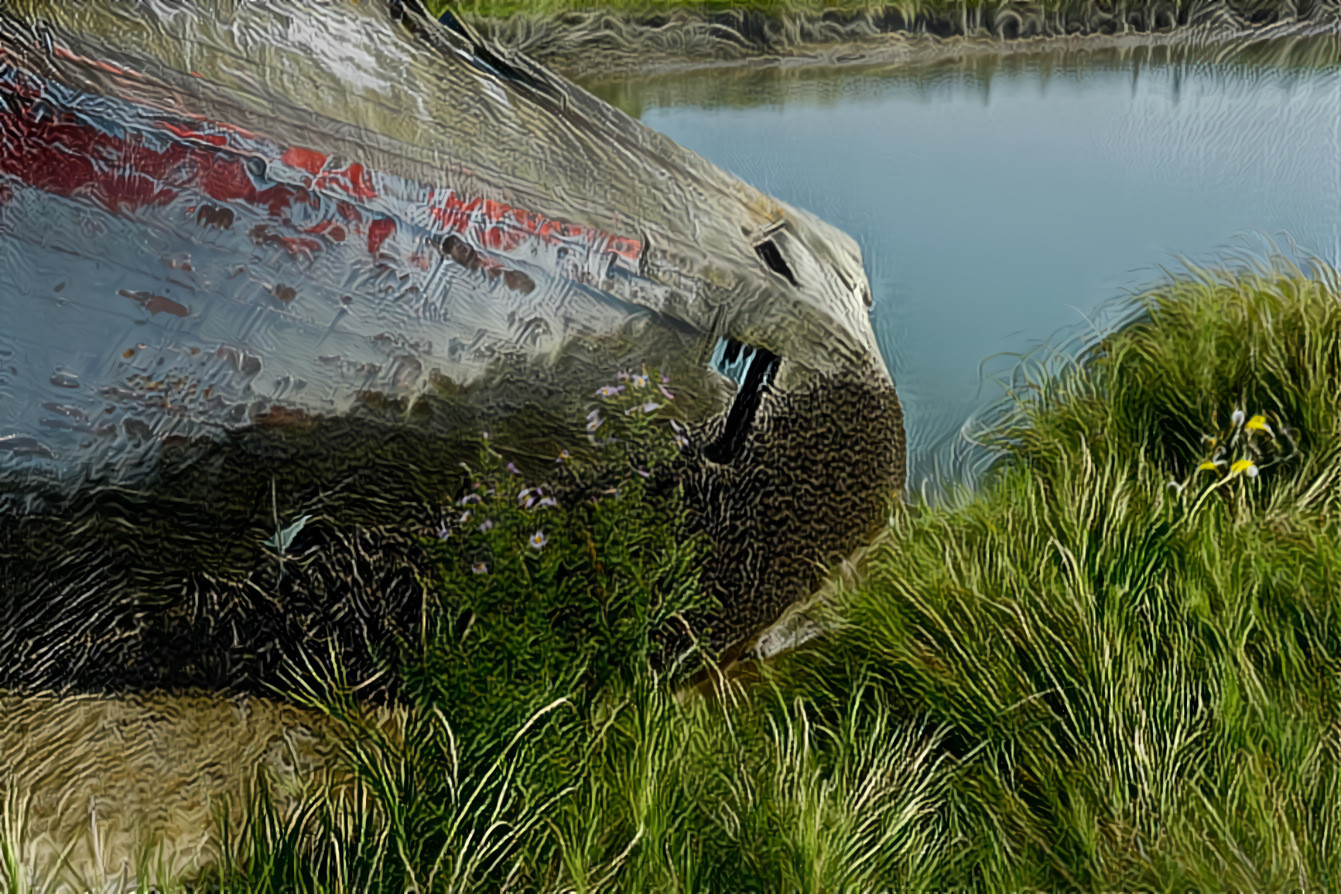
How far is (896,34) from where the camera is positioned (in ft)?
5.47

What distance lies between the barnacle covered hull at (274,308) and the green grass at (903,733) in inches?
4.7

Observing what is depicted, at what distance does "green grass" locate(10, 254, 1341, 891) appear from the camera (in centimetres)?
91

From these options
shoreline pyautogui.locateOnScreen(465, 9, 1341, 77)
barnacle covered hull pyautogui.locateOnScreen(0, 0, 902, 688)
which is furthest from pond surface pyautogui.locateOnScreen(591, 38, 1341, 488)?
barnacle covered hull pyautogui.locateOnScreen(0, 0, 902, 688)

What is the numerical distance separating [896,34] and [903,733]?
4.03 ft

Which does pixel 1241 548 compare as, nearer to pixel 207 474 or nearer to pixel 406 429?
pixel 406 429

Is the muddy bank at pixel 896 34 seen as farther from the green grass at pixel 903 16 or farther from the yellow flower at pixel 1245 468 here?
the yellow flower at pixel 1245 468

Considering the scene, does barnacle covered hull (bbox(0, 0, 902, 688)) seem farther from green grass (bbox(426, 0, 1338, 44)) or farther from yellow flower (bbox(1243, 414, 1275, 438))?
yellow flower (bbox(1243, 414, 1275, 438))

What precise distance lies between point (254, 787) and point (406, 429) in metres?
0.42

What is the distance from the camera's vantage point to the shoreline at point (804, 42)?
164 cm

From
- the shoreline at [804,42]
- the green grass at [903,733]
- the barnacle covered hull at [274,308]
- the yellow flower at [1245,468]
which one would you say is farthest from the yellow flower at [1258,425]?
the barnacle covered hull at [274,308]

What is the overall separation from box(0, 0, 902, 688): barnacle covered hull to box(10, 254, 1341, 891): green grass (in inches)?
4.7

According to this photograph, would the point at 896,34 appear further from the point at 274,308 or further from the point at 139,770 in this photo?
the point at 139,770

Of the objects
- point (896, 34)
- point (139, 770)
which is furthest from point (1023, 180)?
point (139, 770)

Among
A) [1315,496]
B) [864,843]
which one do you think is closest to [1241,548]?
[1315,496]
